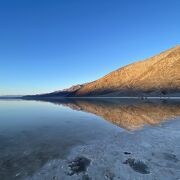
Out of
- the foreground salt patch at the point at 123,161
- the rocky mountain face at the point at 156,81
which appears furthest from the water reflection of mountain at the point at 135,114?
the rocky mountain face at the point at 156,81

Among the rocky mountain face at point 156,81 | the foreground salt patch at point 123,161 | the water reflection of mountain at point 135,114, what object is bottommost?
the foreground salt patch at point 123,161

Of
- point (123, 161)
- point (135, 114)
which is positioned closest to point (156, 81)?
point (135, 114)

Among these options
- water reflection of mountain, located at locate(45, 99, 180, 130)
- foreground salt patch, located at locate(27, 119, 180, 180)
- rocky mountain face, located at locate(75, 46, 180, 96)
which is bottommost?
foreground salt patch, located at locate(27, 119, 180, 180)

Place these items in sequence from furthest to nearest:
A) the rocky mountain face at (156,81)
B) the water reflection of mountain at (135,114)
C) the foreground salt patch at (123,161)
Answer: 1. the rocky mountain face at (156,81)
2. the water reflection of mountain at (135,114)
3. the foreground salt patch at (123,161)

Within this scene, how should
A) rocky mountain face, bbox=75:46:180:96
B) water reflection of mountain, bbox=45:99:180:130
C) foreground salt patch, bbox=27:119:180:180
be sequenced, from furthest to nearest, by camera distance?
rocky mountain face, bbox=75:46:180:96 < water reflection of mountain, bbox=45:99:180:130 < foreground salt patch, bbox=27:119:180:180

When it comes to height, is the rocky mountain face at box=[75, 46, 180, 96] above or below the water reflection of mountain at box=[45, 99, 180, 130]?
above

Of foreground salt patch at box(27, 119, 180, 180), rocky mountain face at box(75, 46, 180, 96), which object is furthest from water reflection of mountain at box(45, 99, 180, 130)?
rocky mountain face at box(75, 46, 180, 96)

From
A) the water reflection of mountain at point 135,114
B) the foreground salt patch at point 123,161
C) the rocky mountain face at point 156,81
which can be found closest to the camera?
the foreground salt patch at point 123,161

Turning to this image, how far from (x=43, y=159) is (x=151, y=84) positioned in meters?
158

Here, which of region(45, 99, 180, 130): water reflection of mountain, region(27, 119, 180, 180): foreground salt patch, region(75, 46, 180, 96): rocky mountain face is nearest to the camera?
region(27, 119, 180, 180): foreground salt patch

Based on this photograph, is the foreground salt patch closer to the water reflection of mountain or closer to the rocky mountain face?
the water reflection of mountain

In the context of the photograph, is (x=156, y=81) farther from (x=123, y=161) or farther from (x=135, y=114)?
(x=123, y=161)

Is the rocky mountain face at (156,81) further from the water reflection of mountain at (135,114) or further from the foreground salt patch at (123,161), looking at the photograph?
the foreground salt patch at (123,161)

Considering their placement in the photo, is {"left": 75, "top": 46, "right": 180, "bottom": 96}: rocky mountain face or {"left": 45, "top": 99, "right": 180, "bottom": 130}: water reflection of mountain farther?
{"left": 75, "top": 46, "right": 180, "bottom": 96}: rocky mountain face
